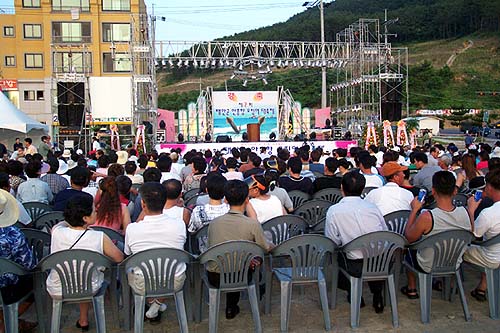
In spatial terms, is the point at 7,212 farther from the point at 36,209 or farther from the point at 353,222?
the point at 353,222

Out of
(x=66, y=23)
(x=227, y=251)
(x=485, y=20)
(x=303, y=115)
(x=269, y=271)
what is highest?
(x=485, y=20)

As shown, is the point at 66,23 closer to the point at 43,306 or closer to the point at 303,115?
the point at 303,115

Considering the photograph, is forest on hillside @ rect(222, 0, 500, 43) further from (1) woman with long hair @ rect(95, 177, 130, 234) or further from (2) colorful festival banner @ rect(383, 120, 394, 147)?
(1) woman with long hair @ rect(95, 177, 130, 234)

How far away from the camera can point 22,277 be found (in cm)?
362

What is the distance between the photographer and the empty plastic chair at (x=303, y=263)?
12.2 ft

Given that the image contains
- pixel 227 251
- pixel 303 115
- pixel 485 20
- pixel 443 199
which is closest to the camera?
pixel 227 251

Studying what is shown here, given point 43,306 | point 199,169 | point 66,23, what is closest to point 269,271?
point 43,306

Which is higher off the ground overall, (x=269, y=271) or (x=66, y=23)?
(x=66, y=23)

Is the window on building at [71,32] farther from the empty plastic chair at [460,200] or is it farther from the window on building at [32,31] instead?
the empty plastic chair at [460,200]

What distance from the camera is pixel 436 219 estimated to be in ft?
13.2

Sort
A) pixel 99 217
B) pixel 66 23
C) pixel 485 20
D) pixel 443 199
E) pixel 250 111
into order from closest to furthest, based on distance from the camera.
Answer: pixel 443 199 → pixel 99 217 → pixel 250 111 → pixel 66 23 → pixel 485 20

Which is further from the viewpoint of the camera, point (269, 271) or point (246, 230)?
point (269, 271)

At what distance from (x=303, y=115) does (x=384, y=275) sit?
23.3 meters

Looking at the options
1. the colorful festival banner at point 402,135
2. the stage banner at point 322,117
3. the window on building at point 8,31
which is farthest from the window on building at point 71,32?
the colorful festival banner at point 402,135
